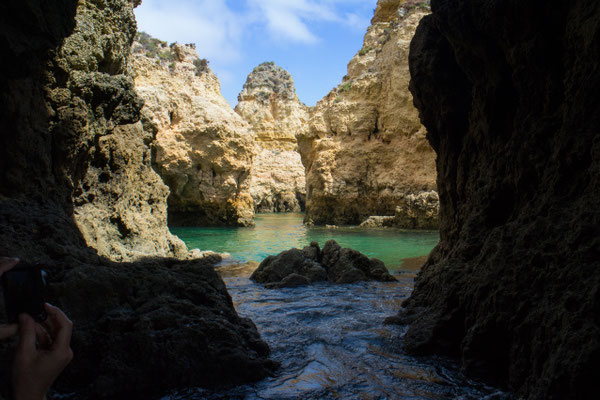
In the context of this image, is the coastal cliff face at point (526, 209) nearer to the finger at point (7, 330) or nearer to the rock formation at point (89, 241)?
the rock formation at point (89, 241)

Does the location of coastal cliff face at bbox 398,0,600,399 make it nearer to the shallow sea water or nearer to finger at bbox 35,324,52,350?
the shallow sea water

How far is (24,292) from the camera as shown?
1592mm

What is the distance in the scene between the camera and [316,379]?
327 cm

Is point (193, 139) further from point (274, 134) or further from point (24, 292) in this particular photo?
point (274, 134)

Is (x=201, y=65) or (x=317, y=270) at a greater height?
(x=201, y=65)

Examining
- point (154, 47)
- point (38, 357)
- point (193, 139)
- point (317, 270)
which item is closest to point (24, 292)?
point (38, 357)

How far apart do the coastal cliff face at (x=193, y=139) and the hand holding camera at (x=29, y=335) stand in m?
22.6

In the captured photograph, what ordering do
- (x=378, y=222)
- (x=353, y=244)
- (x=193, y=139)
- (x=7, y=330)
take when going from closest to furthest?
(x=7, y=330) < (x=353, y=244) < (x=378, y=222) < (x=193, y=139)

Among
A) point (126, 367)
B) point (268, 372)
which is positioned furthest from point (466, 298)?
point (126, 367)

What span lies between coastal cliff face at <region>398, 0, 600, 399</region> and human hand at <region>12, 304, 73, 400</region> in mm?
2659

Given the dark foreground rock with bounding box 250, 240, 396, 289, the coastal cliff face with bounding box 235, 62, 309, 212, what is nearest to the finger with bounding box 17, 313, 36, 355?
the dark foreground rock with bounding box 250, 240, 396, 289

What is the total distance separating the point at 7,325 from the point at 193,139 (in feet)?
79.4

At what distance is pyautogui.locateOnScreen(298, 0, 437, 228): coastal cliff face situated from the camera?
23875 millimetres

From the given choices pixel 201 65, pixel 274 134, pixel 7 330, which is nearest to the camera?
pixel 7 330
